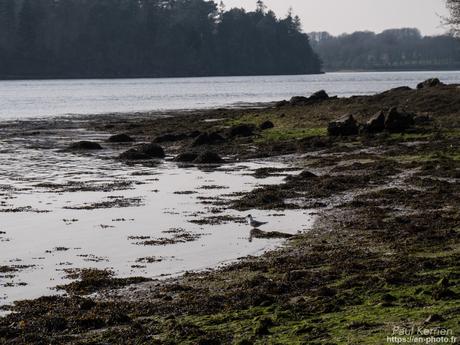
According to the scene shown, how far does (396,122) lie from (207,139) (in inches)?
356

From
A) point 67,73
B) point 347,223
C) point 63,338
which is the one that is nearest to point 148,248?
point 347,223

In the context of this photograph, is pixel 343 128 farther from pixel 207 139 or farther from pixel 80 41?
pixel 80 41

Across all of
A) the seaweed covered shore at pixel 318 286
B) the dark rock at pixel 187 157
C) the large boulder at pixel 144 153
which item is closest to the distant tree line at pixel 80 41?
A: the large boulder at pixel 144 153

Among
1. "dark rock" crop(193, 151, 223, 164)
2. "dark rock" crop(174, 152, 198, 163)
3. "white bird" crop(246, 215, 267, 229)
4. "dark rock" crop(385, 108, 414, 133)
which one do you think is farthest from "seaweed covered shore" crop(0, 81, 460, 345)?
"dark rock" crop(385, 108, 414, 133)

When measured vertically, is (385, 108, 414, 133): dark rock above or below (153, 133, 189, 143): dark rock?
above

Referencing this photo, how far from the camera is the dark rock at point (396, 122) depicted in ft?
123

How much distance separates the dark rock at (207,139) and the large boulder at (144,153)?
382 cm

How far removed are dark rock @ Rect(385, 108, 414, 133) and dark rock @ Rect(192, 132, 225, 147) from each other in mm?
8120

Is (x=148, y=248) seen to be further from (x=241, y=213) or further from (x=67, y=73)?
(x=67, y=73)

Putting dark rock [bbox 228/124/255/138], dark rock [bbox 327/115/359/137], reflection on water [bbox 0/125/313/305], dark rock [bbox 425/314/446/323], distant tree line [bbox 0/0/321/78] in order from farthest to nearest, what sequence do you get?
1. distant tree line [bbox 0/0/321/78]
2. dark rock [bbox 228/124/255/138]
3. dark rock [bbox 327/115/359/137]
4. reflection on water [bbox 0/125/313/305]
5. dark rock [bbox 425/314/446/323]

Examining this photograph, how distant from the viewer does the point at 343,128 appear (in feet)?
126

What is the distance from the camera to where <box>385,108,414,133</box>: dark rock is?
37625mm

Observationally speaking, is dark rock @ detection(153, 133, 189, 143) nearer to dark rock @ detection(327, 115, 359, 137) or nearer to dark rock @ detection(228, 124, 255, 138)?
dark rock @ detection(228, 124, 255, 138)

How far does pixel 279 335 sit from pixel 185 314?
2.06 meters
